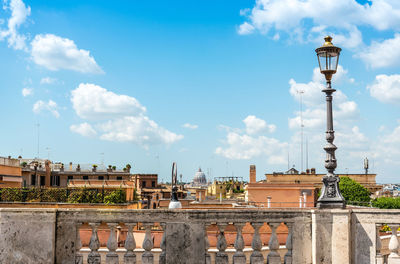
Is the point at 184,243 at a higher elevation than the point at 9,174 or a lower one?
lower

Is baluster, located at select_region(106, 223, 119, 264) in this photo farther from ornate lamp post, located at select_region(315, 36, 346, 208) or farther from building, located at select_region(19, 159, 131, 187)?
building, located at select_region(19, 159, 131, 187)

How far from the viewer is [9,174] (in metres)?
48.8

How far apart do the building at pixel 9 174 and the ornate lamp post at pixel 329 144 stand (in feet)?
140

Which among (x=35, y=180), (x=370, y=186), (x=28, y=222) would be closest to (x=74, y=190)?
(x=28, y=222)

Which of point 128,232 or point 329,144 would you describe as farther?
point 329,144

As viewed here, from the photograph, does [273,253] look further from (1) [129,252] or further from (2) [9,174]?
(2) [9,174]

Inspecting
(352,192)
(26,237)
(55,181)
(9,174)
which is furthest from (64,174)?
(26,237)

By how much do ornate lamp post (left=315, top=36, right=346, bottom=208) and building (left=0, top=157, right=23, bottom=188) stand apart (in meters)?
42.8

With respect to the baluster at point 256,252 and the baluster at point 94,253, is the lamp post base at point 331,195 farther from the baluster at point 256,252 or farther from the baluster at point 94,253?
the baluster at point 94,253

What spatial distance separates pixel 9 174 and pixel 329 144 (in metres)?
46.6

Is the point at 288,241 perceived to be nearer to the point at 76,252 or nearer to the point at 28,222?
the point at 76,252

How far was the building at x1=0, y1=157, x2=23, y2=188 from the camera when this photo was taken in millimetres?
46531

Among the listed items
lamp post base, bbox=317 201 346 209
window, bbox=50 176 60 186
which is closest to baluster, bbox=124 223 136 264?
lamp post base, bbox=317 201 346 209

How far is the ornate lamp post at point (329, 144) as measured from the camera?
24.6ft
